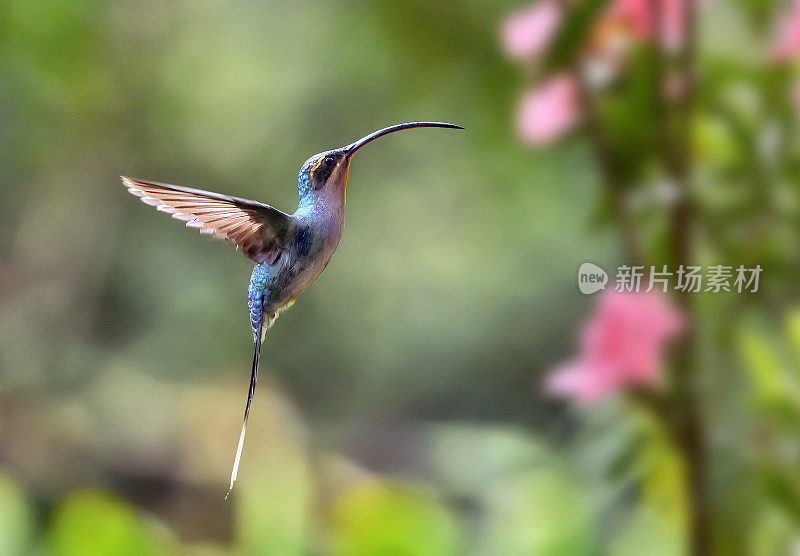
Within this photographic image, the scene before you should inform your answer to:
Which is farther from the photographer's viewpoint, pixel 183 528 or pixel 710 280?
pixel 183 528

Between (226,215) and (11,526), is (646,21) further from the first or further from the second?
(11,526)

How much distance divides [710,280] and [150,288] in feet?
2.96

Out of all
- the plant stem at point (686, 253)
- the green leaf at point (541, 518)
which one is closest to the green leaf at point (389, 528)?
the green leaf at point (541, 518)

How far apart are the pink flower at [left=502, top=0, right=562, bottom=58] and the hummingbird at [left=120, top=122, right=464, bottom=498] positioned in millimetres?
285

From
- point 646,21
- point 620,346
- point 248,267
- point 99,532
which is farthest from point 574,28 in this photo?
point 248,267

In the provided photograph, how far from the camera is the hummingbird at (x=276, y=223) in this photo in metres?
0.13

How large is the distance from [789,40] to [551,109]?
139 mm

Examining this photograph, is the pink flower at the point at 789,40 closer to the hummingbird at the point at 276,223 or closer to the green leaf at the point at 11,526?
the hummingbird at the point at 276,223

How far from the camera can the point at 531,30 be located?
1.45 ft

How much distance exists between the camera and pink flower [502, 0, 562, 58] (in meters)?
0.41

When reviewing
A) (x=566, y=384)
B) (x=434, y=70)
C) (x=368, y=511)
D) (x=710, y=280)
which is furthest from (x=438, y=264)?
(x=710, y=280)

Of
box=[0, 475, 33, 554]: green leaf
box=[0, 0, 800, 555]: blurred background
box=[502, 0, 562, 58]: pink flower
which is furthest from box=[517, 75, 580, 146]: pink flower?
box=[0, 475, 33, 554]: green leaf

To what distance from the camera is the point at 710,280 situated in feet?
1.42

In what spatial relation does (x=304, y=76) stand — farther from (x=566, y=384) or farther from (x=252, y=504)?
(x=566, y=384)
